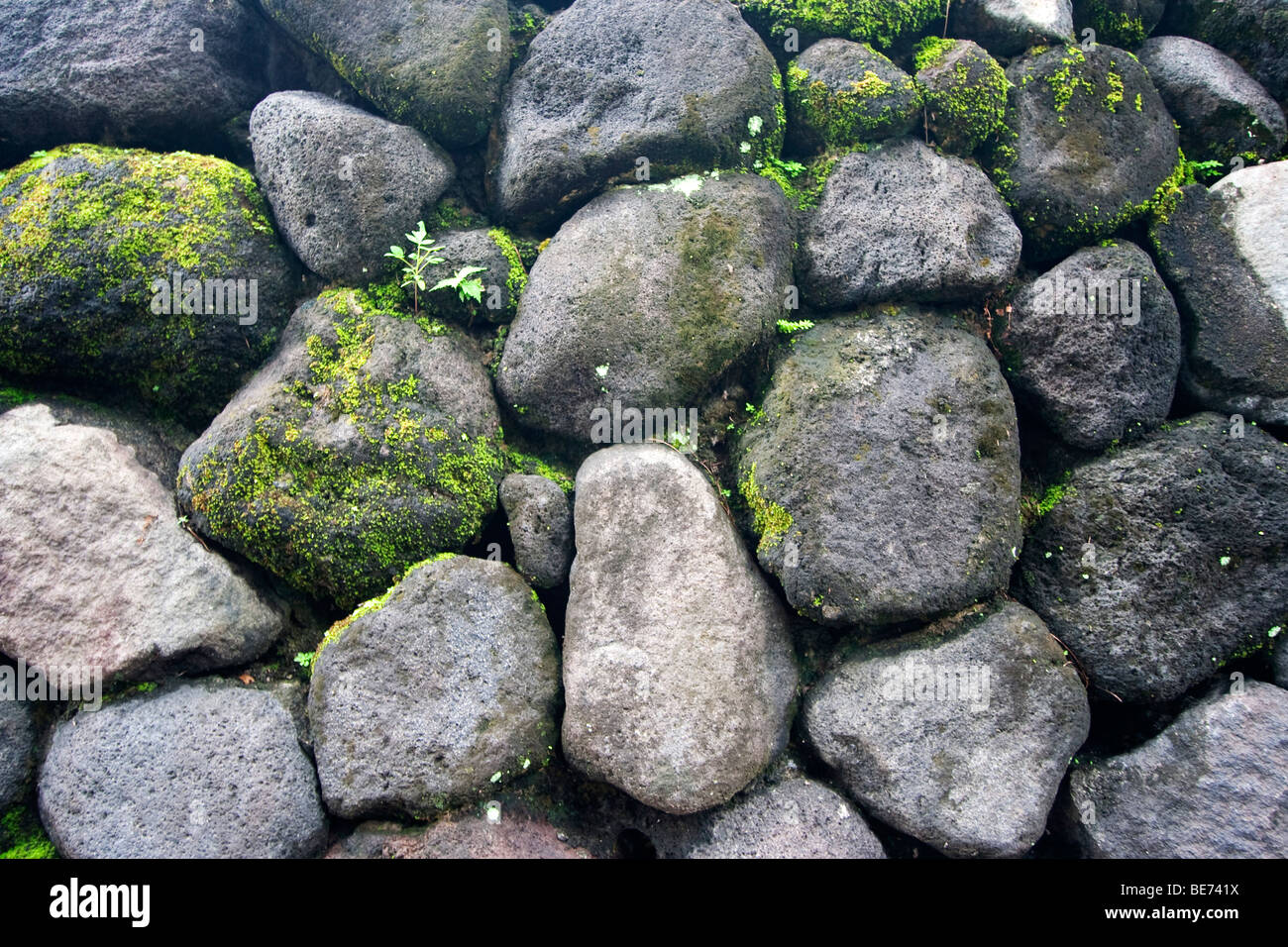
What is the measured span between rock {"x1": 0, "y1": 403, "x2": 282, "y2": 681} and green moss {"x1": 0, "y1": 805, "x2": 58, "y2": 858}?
689 millimetres

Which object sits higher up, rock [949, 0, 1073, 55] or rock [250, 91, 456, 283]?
rock [949, 0, 1073, 55]

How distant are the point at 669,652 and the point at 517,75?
11.4ft

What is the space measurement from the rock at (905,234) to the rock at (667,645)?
1.42 metres

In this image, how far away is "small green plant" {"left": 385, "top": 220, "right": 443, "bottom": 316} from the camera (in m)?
4.07

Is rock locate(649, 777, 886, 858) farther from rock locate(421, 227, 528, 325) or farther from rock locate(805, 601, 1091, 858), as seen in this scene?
rock locate(421, 227, 528, 325)

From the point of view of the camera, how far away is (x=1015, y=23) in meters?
4.48

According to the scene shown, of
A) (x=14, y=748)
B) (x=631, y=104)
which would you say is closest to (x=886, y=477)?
(x=631, y=104)

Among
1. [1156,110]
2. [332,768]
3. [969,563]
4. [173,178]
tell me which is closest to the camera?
[332,768]

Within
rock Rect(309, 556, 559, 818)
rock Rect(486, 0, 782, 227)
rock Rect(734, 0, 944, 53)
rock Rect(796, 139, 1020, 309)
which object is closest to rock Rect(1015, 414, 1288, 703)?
rock Rect(796, 139, 1020, 309)

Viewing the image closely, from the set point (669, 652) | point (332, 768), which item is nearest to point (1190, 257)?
point (669, 652)

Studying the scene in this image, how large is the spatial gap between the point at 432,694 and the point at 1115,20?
5.62 metres

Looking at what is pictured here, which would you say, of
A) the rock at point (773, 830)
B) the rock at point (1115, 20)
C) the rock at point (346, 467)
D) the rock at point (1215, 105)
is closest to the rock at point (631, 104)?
the rock at point (346, 467)

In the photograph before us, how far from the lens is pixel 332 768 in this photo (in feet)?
11.2

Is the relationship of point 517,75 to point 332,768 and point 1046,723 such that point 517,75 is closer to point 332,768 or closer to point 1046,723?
point 332,768
